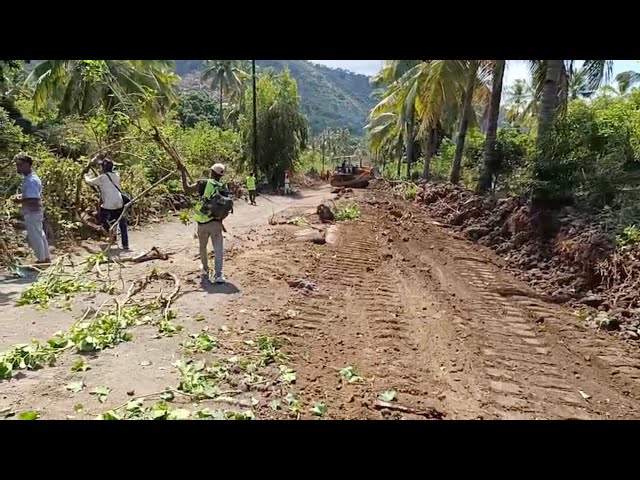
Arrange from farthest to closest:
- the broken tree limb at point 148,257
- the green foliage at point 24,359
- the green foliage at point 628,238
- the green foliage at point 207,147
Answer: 1. the green foliage at point 207,147
2. the broken tree limb at point 148,257
3. the green foliage at point 628,238
4. the green foliage at point 24,359

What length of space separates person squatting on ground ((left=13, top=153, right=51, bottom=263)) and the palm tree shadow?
9.22 ft

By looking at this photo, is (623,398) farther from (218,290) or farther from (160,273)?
(160,273)

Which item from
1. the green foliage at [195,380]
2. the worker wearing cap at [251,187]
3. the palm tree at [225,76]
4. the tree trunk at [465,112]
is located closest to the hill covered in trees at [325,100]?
the palm tree at [225,76]

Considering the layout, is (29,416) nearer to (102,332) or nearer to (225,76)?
(102,332)

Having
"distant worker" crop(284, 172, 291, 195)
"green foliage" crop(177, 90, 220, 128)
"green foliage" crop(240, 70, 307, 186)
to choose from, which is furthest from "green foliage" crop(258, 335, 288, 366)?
"green foliage" crop(177, 90, 220, 128)

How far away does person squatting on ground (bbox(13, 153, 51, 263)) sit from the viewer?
7613mm

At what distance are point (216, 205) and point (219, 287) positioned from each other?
1198mm

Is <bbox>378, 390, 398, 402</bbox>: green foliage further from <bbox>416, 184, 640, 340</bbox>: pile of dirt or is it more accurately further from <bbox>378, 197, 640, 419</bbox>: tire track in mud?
<bbox>416, 184, 640, 340</bbox>: pile of dirt

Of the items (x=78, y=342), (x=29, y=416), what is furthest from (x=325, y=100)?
(x=29, y=416)

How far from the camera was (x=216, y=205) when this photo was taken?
22.7 ft

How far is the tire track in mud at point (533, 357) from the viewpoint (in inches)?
173

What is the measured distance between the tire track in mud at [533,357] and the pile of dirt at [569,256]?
19.4 inches

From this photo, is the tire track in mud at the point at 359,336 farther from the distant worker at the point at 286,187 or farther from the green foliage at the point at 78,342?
the distant worker at the point at 286,187

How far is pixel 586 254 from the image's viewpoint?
802 centimetres
